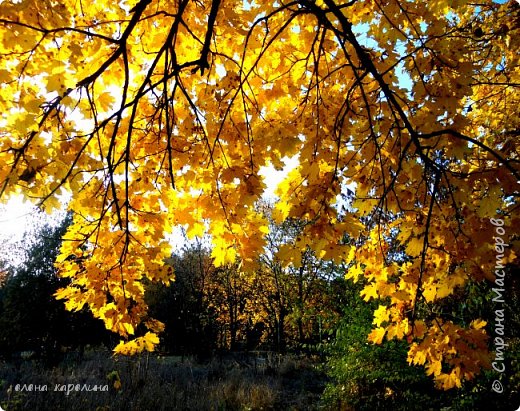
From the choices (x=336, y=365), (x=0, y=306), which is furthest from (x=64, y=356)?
(x=336, y=365)

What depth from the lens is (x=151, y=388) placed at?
7.53m

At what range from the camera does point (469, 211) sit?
252 cm

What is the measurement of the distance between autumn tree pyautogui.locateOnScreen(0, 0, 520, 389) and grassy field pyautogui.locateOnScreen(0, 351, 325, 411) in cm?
384

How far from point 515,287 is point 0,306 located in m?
19.4

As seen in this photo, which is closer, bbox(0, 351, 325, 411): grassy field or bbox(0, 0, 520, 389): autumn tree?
bbox(0, 0, 520, 389): autumn tree

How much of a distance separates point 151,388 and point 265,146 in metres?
6.90

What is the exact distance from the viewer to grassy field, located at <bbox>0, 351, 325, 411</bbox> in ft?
21.0

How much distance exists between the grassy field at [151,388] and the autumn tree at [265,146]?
3.84m
